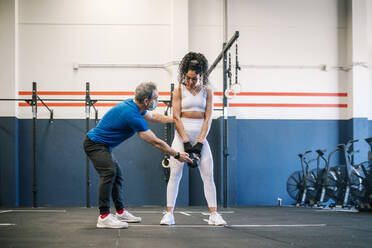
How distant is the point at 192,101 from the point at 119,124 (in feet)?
2.08

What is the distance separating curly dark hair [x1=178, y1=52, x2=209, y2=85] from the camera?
3.55 metres

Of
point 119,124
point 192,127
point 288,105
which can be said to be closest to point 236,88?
point 192,127

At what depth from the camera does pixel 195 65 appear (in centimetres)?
354

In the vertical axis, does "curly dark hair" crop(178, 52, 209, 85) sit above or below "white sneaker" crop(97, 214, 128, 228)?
above

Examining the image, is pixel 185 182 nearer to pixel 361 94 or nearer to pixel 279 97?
pixel 279 97

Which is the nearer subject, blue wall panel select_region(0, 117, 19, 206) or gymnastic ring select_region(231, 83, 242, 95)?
gymnastic ring select_region(231, 83, 242, 95)

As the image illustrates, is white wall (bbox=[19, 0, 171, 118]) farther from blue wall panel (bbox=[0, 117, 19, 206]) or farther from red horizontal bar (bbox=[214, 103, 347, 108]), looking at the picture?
red horizontal bar (bbox=[214, 103, 347, 108])

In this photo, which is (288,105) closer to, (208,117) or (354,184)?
(354,184)

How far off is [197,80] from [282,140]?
5.60m

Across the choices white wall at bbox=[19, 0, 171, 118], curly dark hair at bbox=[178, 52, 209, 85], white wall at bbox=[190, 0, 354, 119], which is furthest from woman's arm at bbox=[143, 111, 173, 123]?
white wall at bbox=[190, 0, 354, 119]

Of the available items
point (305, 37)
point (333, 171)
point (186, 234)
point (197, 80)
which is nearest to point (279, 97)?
point (305, 37)

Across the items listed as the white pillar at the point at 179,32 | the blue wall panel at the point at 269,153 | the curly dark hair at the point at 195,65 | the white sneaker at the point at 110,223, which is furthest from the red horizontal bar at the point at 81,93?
the white sneaker at the point at 110,223

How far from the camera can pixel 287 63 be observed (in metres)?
9.02

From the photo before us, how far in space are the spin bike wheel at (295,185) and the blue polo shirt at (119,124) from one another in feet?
17.6
